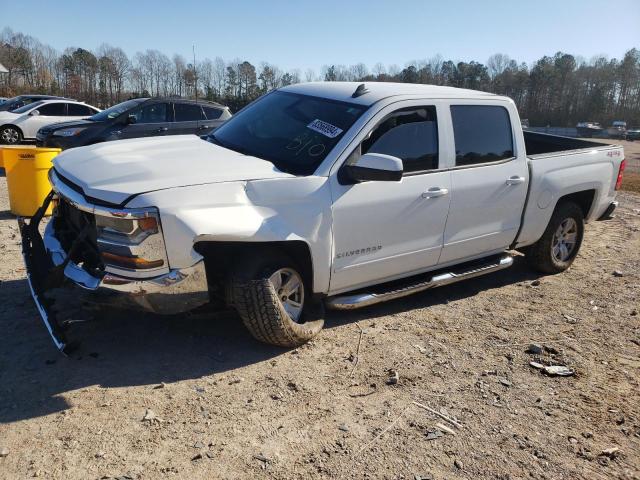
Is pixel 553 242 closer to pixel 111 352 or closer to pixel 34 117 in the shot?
pixel 111 352

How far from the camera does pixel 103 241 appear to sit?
3430 mm

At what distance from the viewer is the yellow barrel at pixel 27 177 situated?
7.34 metres

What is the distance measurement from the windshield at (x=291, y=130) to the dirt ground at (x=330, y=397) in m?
1.41

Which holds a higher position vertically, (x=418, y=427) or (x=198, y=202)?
(x=198, y=202)

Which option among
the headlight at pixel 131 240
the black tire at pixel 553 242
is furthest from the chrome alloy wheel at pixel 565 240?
the headlight at pixel 131 240

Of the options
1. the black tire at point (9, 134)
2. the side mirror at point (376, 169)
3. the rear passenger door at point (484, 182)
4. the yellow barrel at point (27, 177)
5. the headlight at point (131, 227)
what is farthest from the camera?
the black tire at point (9, 134)

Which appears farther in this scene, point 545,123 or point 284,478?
point 545,123

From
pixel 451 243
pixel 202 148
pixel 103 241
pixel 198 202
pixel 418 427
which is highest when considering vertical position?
pixel 202 148

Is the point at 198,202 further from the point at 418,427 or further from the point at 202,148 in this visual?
Answer: the point at 418,427

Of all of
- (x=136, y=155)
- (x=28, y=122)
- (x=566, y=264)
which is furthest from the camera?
(x=28, y=122)

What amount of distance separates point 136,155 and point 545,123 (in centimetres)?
10711

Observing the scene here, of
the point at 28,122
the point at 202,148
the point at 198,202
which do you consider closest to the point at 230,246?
the point at 198,202

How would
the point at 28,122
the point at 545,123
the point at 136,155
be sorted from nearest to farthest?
the point at 136,155 < the point at 28,122 < the point at 545,123

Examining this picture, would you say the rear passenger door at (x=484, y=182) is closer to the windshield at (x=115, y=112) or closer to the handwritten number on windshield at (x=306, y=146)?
the handwritten number on windshield at (x=306, y=146)
